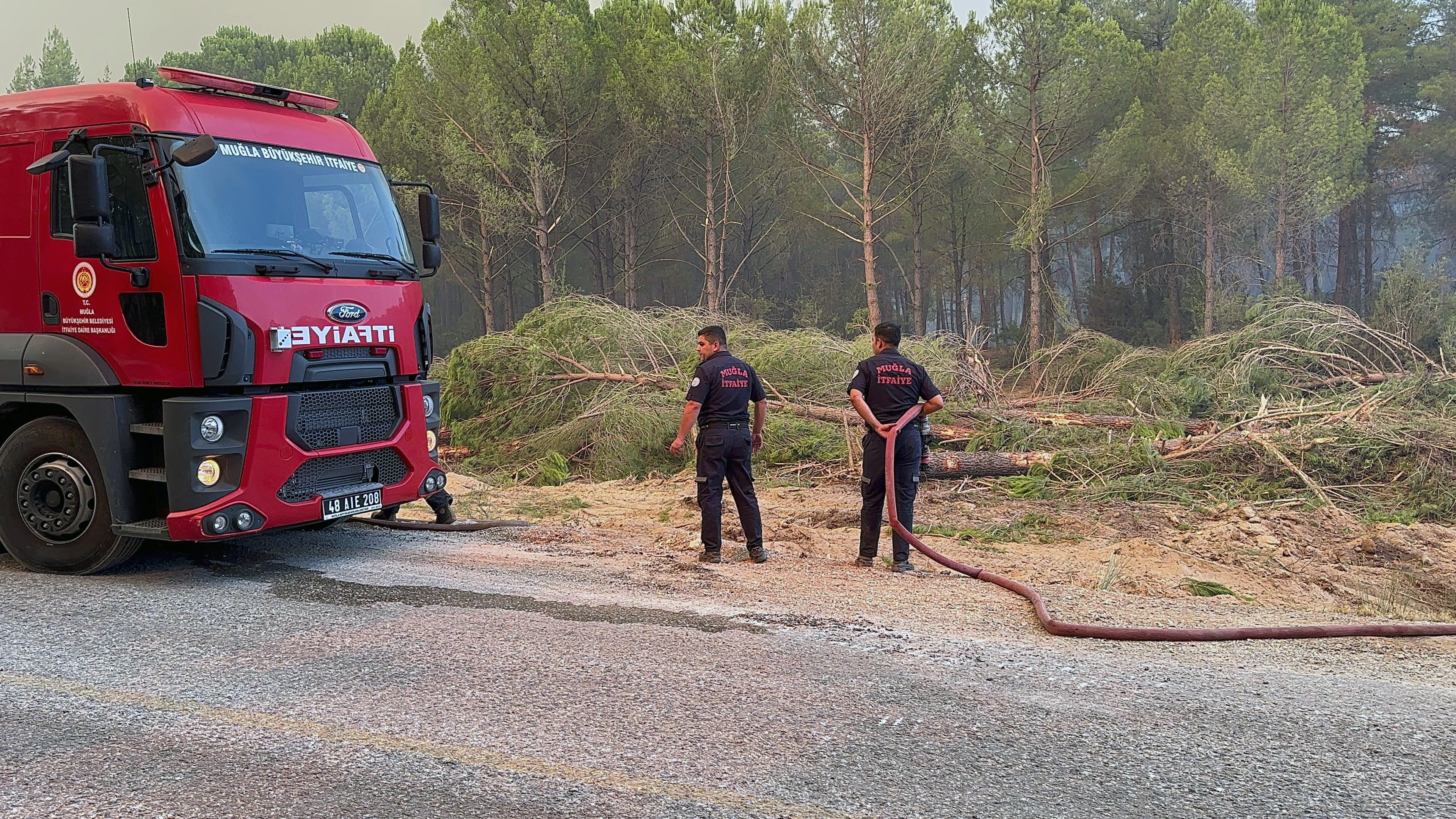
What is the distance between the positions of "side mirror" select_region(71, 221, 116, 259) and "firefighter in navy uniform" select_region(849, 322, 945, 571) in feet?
14.6

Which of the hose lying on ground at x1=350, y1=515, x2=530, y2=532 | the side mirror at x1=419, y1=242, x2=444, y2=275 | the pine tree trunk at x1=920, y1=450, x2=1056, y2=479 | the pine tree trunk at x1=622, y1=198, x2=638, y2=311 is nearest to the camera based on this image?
the side mirror at x1=419, y1=242, x2=444, y2=275

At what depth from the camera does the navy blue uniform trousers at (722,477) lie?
270 inches

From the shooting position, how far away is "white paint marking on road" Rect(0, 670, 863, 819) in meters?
3.24

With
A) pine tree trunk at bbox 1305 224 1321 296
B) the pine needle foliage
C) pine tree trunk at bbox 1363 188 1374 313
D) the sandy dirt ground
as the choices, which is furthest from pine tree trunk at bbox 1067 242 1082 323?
the sandy dirt ground

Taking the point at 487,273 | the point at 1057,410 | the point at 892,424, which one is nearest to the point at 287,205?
the point at 892,424

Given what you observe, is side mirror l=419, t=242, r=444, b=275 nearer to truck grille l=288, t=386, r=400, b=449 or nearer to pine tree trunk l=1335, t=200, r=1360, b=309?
truck grille l=288, t=386, r=400, b=449

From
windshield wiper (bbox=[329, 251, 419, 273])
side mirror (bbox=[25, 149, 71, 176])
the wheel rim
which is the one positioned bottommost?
the wheel rim

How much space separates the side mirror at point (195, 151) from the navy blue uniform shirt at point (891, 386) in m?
4.14

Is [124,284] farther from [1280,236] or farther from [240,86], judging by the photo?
[1280,236]

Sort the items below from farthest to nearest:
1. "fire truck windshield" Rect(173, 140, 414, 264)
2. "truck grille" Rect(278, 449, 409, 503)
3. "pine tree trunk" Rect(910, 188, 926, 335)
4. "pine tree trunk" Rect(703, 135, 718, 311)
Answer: "pine tree trunk" Rect(910, 188, 926, 335)
"pine tree trunk" Rect(703, 135, 718, 311)
"truck grille" Rect(278, 449, 409, 503)
"fire truck windshield" Rect(173, 140, 414, 264)

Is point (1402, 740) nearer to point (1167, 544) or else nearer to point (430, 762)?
point (430, 762)

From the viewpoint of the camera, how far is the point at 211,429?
5723 mm

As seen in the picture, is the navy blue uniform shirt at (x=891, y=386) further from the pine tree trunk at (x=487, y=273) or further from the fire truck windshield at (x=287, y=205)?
the pine tree trunk at (x=487, y=273)

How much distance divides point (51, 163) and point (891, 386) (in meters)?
5.20
